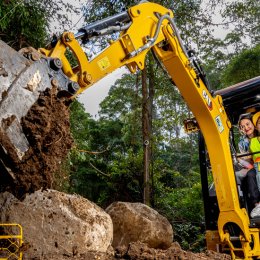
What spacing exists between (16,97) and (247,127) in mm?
3392

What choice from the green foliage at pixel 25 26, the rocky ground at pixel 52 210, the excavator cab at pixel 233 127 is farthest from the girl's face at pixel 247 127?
the green foliage at pixel 25 26

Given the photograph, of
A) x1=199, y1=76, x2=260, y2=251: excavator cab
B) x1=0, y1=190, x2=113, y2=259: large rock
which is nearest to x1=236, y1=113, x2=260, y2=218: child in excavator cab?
x1=199, y1=76, x2=260, y2=251: excavator cab

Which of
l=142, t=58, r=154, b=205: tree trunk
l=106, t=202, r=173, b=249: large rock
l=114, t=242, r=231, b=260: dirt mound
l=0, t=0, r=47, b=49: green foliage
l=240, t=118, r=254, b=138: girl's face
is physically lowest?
l=114, t=242, r=231, b=260: dirt mound

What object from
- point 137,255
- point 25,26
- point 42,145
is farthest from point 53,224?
point 25,26

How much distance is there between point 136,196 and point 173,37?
8367 mm

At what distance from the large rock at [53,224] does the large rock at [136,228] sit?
2.06 metres

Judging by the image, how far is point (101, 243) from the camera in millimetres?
4535

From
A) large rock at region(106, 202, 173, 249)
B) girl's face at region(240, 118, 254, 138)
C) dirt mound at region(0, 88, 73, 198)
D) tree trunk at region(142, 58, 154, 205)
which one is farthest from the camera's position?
tree trunk at region(142, 58, 154, 205)

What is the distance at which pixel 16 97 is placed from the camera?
2.18 metres

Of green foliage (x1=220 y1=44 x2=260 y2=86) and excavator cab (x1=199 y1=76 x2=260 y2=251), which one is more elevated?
green foliage (x1=220 y1=44 x2=260 y2=86)

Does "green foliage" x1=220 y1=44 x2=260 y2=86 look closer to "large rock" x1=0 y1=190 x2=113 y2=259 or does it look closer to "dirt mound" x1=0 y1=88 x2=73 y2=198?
"large rock" x1=0 y1=190 x2=113 y2=259

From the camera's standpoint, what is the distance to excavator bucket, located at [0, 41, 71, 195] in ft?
6.93

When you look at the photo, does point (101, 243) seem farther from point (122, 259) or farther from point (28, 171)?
point (28, 171)

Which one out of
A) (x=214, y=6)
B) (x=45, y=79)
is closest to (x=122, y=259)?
(x=45, y=79)
